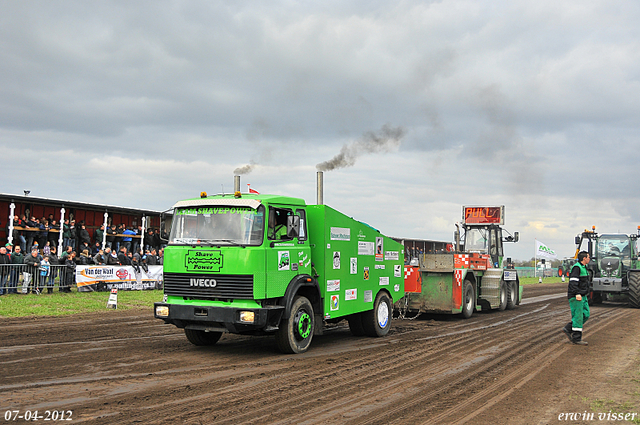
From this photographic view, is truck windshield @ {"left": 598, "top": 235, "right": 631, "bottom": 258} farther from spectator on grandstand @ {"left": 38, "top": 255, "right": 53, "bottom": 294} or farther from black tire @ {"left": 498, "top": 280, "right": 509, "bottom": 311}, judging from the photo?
spectator on grandstand @ {"left": 38, "top": 255, "right": 53, "bottom": 294}

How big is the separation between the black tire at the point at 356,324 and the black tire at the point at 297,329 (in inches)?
86.9

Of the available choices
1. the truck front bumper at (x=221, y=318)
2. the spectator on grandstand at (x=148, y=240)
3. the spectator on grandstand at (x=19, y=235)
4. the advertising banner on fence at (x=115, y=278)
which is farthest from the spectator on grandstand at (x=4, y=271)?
the truck front bumper at (x=221, y=318)

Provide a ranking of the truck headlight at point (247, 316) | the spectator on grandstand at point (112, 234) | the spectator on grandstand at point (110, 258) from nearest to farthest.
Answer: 1. the truck headlight at point (247, 316)
2. the spectator on grandstand at point (110, 258)
3. the spectator on grandstand at point (112, 234)

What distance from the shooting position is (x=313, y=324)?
9617 mm

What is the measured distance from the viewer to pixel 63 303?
626 inches

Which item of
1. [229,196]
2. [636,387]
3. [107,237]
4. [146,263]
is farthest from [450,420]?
[107,237]

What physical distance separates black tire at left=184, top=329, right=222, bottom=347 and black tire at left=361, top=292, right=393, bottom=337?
342cm

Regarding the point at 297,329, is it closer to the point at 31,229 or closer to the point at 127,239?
the point at 31,229

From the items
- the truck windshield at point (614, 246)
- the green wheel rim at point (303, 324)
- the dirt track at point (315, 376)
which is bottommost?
the dirt track at point (315, 376)

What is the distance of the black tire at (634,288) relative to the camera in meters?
19.5

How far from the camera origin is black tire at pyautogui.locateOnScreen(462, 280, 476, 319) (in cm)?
1571

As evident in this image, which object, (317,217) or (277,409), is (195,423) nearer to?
(277,409)

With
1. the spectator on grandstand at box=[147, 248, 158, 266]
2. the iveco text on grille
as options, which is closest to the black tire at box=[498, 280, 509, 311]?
the iveco text on grille

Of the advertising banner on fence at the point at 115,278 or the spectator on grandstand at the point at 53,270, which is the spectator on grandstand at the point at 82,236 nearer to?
the advertising banner on fence at the point at 115,278
